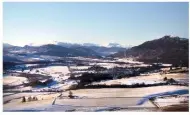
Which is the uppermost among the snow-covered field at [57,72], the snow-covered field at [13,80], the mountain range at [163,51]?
the mountain range at [163,51]

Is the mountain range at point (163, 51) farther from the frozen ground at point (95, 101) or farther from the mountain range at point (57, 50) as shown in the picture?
the frozen ground at point (95, 101)

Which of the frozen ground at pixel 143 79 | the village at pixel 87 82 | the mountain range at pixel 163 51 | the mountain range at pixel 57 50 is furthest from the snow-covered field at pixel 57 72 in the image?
the mountain range at pixel 163 51

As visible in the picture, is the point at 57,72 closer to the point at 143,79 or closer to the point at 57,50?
the point at 57,50

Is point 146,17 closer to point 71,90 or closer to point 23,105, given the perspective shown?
Answer: point 71,90

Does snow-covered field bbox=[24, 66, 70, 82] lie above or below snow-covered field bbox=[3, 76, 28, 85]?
above

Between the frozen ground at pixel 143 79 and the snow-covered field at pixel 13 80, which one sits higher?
the snow-covered field at pixel 13 80

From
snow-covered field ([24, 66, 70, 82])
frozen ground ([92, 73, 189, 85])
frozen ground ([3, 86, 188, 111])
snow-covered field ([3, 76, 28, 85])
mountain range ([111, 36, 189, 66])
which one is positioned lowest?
frozen ground ([3, 86, 188, 111])

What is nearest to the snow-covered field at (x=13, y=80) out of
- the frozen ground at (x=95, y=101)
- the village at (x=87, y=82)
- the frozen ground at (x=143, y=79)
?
the village at (x=87, y=82)

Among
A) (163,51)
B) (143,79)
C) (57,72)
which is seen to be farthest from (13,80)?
(163,51)

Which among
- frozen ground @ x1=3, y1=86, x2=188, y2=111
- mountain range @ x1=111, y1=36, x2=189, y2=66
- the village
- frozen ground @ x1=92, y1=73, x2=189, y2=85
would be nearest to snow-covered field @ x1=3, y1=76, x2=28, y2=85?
the village

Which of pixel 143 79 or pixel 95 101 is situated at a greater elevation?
pixel 143 79

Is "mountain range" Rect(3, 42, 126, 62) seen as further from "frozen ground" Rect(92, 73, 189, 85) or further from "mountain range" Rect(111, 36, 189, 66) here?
"frozen ground" Rect(92, 73, 189, 85)
